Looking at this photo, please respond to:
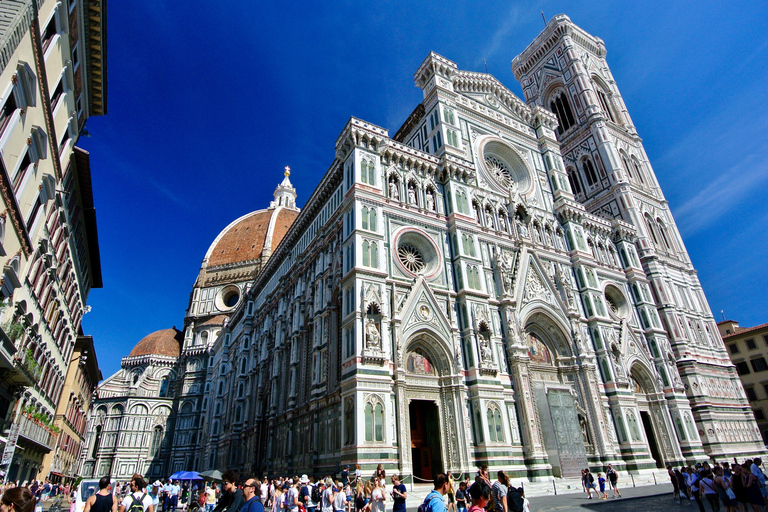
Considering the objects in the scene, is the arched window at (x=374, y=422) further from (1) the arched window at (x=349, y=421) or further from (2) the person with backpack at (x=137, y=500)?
(2) the person with backpack at (x=137, y=500)

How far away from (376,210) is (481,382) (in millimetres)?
11379

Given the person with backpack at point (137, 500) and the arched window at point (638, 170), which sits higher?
the arched window at point (638, 170)

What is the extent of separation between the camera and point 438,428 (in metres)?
22.7

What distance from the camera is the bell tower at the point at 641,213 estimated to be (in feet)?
116

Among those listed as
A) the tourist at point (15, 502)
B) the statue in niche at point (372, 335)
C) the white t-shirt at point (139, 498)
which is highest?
the statue in niche at point (372, 335)

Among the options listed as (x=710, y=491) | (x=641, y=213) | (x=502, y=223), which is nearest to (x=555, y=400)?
(x=502, y=223)

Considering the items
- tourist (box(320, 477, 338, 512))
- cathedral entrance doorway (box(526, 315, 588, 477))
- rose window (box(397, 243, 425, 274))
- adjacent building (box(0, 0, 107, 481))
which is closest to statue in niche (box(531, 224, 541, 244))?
cathedral entrance doorway (box(526, 315, 588, 477))

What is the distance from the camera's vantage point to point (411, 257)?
87.7 feet

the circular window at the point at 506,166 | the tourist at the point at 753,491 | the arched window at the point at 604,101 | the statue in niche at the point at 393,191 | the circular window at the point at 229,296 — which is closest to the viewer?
the tourist at the point at 753,491

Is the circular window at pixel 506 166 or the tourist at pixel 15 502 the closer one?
the tourist at pixel 15 502

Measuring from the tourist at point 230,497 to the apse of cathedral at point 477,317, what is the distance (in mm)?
13114

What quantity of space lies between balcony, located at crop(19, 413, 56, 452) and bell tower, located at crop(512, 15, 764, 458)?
4048 cm

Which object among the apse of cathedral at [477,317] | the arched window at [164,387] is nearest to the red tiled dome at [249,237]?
the arched window at [164,387]

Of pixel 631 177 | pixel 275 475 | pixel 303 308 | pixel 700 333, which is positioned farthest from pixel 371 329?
pixel 631 177
